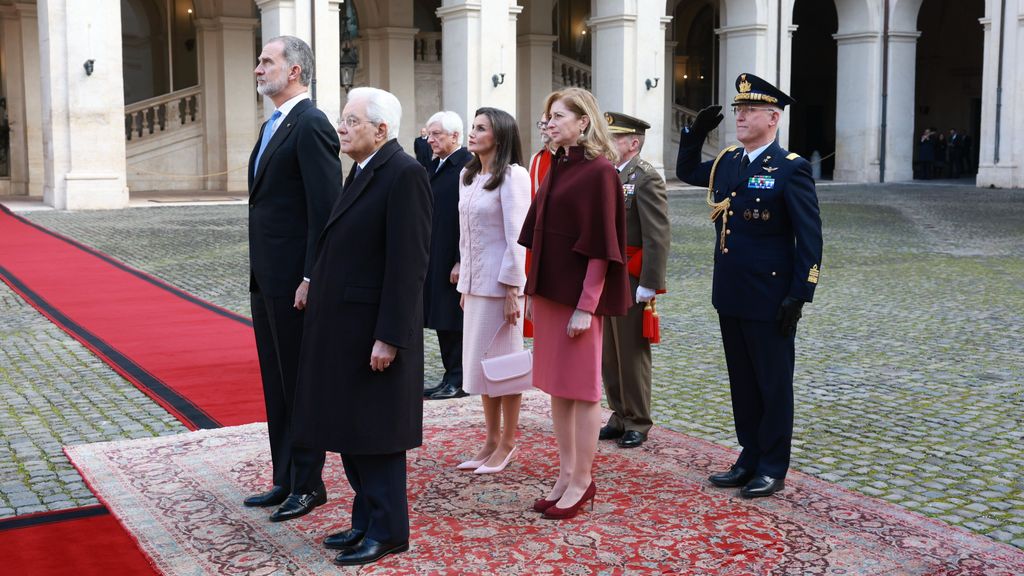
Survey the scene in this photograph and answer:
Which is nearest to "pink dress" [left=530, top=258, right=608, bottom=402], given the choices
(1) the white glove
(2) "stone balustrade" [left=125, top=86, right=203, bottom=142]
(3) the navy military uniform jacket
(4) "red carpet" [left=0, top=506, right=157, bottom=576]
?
(3) the navy military uniform jacket

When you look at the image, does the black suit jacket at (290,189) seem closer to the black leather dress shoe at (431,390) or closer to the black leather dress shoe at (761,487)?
the black leather dress shoe at (761,487)

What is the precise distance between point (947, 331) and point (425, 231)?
20.2 ft

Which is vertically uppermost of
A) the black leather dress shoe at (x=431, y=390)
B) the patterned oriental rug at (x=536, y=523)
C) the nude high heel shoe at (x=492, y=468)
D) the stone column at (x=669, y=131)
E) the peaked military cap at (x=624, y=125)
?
the stone column at (x=669, y=131)

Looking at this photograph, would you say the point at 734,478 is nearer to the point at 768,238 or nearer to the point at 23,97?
the point at 768,238

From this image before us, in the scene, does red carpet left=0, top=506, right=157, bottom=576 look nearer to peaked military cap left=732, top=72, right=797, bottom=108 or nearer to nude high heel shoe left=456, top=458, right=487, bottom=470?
nude high heel shoe left=456, top=458, right=487, bottom=470

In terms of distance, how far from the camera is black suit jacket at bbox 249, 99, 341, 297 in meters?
4.20

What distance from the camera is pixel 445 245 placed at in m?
6.42

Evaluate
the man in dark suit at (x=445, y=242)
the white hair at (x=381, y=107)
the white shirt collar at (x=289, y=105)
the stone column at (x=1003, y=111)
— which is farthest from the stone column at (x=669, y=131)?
the white hair at (x=381, y=107)

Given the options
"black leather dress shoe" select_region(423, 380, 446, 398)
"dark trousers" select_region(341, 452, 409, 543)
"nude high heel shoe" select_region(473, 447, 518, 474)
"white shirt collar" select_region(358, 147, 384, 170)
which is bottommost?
"nude high heel shoe" select_region(473, 447, 518, 474)

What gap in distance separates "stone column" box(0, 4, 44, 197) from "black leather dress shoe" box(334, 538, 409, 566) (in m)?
21.8

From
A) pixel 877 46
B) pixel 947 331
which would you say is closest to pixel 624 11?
pixel 877 46

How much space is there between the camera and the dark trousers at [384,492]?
3.86 metres

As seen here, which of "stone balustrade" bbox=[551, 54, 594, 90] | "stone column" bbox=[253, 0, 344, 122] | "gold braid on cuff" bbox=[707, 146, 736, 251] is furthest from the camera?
"stone balustrade" bbox=[551, 54, 594, 90]

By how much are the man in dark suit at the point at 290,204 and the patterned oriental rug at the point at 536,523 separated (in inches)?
10.5
